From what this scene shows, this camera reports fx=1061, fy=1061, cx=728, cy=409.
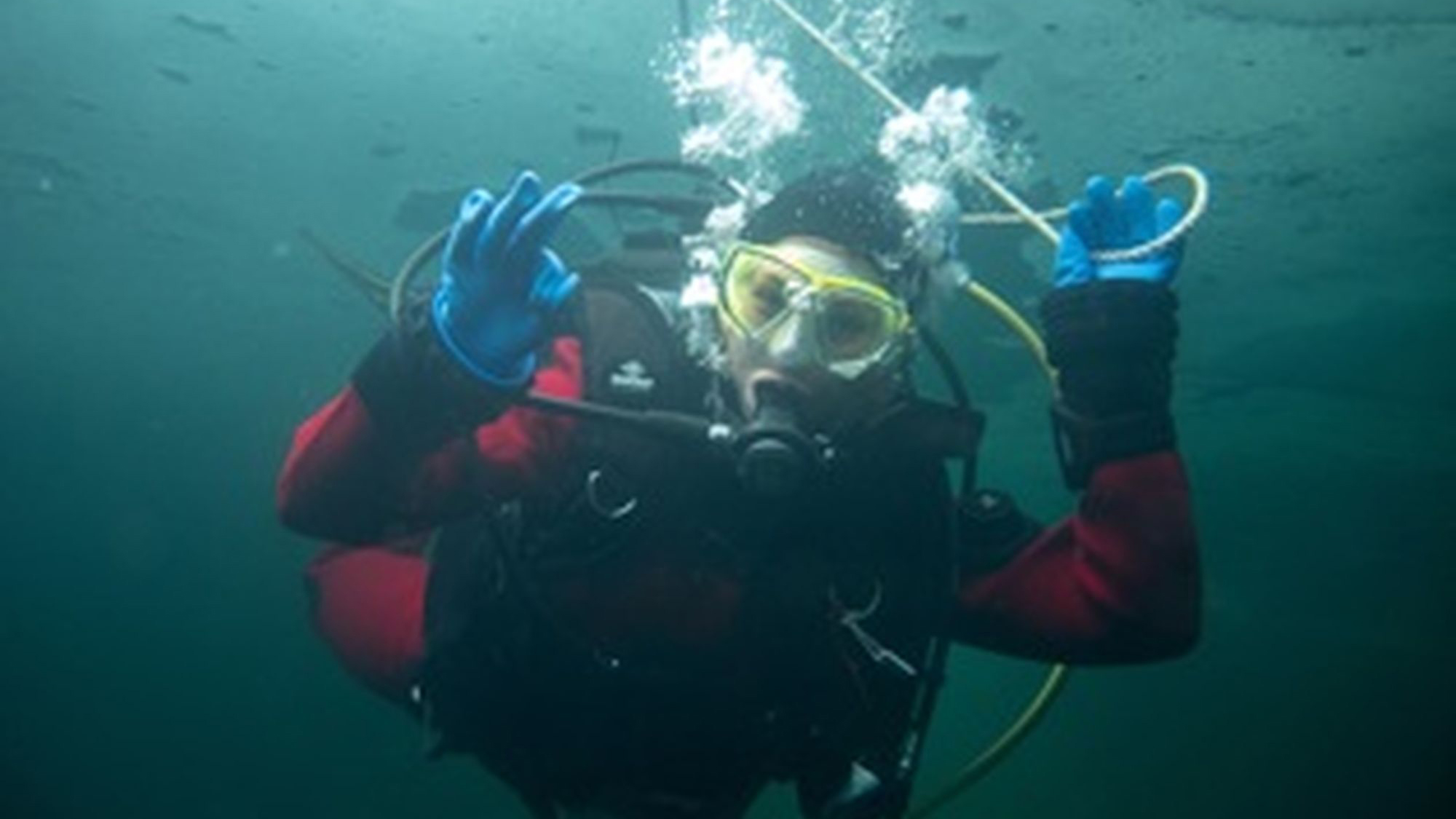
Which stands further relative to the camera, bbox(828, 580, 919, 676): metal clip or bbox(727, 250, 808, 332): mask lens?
bbox(828, 580, 919, 676): metal clip

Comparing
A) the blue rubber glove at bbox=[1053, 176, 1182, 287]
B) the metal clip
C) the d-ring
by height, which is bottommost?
the metal clip

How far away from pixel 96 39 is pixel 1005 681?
6258 cm

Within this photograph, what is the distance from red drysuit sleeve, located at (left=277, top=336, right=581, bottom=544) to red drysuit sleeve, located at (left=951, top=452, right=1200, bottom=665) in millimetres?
2337

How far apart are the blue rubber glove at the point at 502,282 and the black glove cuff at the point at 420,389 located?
0.22 ft

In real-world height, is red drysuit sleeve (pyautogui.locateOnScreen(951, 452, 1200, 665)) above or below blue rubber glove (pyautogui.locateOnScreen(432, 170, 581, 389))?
below

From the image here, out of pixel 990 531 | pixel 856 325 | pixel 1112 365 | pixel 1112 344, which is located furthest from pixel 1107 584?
pixel 856 325

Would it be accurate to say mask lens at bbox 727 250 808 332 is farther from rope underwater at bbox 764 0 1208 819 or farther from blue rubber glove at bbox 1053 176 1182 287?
blue rubber glove at bbox 1053 176 1182 287

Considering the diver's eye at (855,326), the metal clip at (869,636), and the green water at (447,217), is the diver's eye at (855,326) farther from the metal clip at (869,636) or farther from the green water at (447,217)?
the green water at (447,217)

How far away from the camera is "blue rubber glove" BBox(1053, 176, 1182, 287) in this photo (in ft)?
14.0

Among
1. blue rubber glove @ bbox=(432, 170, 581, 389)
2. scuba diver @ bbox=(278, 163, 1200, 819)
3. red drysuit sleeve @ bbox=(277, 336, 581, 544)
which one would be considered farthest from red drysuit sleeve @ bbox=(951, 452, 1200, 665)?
blue rubber glove @ bbox=(432, 170, 581, 389)

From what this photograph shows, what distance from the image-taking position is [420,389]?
3773mm

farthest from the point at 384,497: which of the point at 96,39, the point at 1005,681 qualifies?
the point at 1005,681

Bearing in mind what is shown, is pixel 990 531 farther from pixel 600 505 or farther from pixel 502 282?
pixel 502 282

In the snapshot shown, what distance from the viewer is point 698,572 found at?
471cm
